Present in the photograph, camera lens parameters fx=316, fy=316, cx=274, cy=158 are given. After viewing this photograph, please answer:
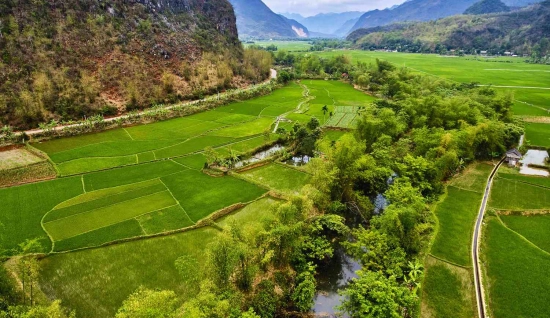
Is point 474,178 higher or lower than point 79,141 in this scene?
lower

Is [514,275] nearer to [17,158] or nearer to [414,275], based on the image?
[414,275]

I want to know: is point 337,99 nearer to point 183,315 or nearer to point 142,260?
point 142,260

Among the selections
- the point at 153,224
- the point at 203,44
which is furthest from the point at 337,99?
the point at 153,224

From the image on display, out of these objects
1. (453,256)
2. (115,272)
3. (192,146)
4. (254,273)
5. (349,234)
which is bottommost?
(453,256)

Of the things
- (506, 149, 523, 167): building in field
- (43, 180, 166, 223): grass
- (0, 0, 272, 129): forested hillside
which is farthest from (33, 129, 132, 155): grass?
(506, 149, 523, 167): building in field

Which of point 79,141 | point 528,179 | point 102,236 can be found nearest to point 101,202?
point 102,236

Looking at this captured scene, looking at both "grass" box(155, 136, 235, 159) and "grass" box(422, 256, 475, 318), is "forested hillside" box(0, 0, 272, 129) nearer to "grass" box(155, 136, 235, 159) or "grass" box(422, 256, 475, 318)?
"grass" box(155, 136, 235, 159)
